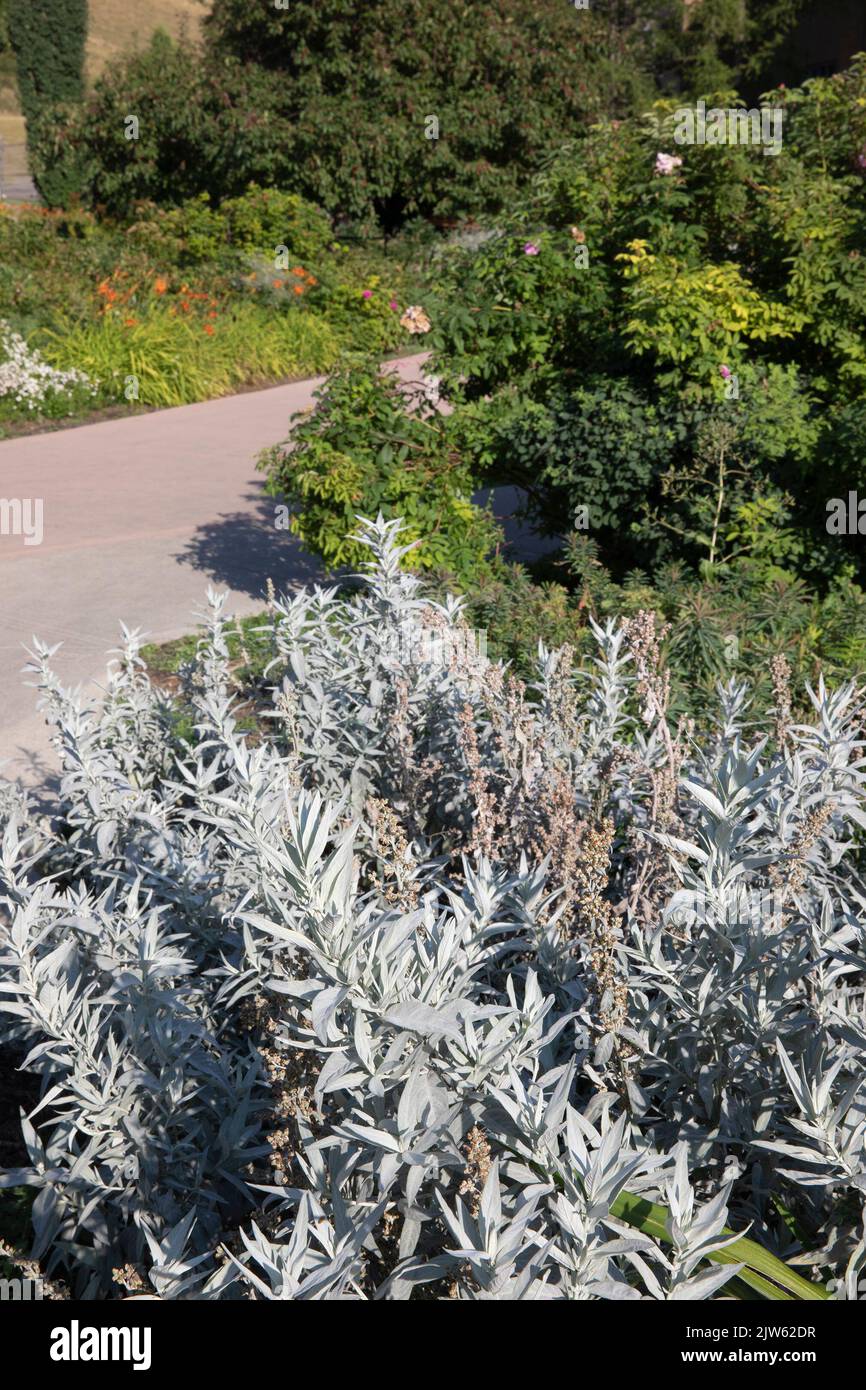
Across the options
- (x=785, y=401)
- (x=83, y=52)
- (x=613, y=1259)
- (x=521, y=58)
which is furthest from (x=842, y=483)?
(x=83, y=52)

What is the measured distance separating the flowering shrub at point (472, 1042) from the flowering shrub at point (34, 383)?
9.23m

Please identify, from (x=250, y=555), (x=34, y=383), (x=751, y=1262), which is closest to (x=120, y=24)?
(x=34, y=383)

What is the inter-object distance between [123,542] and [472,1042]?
652 cm

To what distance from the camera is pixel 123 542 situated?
7715 mm

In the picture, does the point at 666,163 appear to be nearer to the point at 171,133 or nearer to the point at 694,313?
the point at 694,313

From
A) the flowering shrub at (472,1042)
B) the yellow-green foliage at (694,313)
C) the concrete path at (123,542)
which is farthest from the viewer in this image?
the concrete path at (123,542)

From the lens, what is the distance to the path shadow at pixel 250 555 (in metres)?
7.01

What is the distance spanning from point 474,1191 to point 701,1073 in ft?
2.01

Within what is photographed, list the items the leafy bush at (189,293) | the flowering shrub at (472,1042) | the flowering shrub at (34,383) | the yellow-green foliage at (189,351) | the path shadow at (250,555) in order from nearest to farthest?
the flowering shrub at (472,1042), the path shadow at (250,555), the flowering shrub at (34,383), the yellow-green foliage at (189,351), the leafy bush at (189,293)

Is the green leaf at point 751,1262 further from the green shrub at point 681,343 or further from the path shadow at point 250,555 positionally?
the path shadow at point 250,555

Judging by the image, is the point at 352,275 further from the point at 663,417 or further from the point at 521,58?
the point at 663,417

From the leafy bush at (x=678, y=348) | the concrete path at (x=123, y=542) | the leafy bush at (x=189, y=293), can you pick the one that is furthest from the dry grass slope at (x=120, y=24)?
the leafy bush at (x=678, y=348)

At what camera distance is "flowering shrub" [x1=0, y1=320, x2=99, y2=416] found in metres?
11.3

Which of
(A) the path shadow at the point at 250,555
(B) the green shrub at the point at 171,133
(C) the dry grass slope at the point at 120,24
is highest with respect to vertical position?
(C) the dry grass slope at the point at 120,24
